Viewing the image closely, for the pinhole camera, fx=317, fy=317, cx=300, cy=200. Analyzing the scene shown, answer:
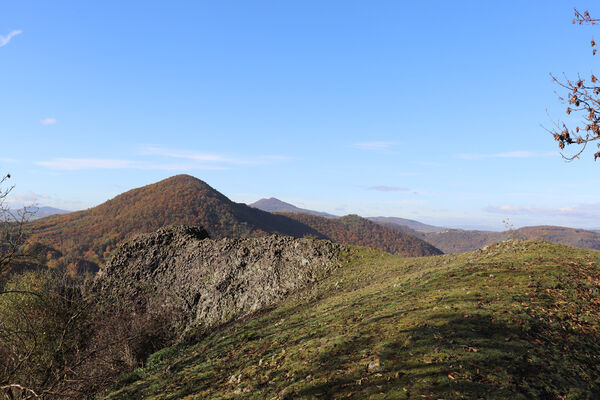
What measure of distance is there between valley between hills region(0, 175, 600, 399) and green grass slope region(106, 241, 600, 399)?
0.18ft

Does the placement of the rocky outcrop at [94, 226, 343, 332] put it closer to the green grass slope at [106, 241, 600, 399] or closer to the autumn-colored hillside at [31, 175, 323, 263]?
the green grass slope at [106, 241, 600, 399]

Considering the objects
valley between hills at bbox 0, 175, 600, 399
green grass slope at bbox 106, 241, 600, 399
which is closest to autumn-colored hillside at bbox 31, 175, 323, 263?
valley between hills at bbox 0, 175, 600, 399

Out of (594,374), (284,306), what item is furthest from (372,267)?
(594,374)

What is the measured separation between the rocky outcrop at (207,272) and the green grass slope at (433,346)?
12140 mm

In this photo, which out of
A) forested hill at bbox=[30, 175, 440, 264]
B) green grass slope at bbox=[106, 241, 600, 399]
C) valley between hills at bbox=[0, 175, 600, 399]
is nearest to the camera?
green grass slope at bbox=[106, 241, 600, 399]

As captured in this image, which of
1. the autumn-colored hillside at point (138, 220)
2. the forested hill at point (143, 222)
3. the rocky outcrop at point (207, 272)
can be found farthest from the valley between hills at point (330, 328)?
the autumn-colored hillside at point (138, 220)

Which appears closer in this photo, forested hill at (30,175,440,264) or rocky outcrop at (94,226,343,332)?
rocky outcrop at (94,226,343,332)

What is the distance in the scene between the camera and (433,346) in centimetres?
948

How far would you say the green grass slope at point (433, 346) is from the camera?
8.12m

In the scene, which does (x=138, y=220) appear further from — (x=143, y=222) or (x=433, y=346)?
(x=433, y=346)

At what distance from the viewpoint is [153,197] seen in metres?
191

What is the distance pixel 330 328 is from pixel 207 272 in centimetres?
2615

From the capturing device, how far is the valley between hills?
8.59 metres

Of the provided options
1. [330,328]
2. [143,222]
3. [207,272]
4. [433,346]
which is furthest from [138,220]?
[433,346]
